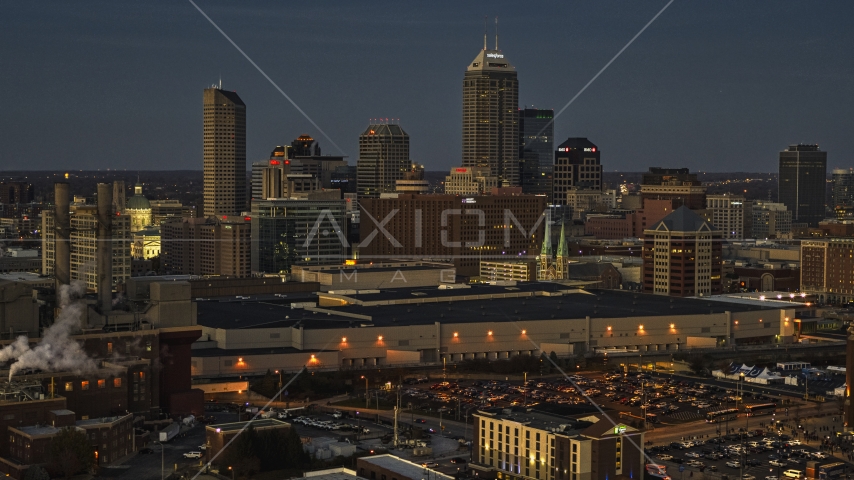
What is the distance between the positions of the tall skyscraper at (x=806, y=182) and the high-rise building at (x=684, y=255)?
66.6 metres

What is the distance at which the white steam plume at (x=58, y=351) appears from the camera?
30.1 metres

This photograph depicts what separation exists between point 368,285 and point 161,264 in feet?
76.0

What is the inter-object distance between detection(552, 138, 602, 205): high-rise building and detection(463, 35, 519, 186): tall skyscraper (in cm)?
862

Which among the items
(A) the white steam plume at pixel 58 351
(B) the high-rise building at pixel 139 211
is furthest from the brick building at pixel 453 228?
(A) the white steam plume at pixel 58 351

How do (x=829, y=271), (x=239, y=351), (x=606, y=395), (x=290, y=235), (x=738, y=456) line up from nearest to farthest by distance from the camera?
(x=738, y=456), (x=606, y=395), (x=239, y=351), (x=829, y=271), (x=290, y=235)

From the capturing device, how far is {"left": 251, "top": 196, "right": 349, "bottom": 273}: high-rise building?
70.4m

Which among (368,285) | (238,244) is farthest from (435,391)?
(238,244)

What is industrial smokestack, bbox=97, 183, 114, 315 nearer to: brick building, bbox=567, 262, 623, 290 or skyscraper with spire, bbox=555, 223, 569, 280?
skyscraper with spire, bbox=555, 223, 569, 280

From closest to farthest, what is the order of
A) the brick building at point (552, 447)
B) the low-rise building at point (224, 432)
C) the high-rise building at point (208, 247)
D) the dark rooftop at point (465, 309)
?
the brick building at point (552, 447) < the low-rise building at point (224, 432) < the dark rooftop at point (465, 309) < the high-rise building at point (208, 247)

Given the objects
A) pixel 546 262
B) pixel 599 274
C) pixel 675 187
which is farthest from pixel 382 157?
pixel 546 262

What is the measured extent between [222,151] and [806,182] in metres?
46.8

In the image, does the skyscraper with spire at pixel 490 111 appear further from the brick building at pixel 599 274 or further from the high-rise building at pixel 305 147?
the brick building at pixel 599 274

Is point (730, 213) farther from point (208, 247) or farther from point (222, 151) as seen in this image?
point (208, 247)

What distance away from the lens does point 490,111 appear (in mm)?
115312
